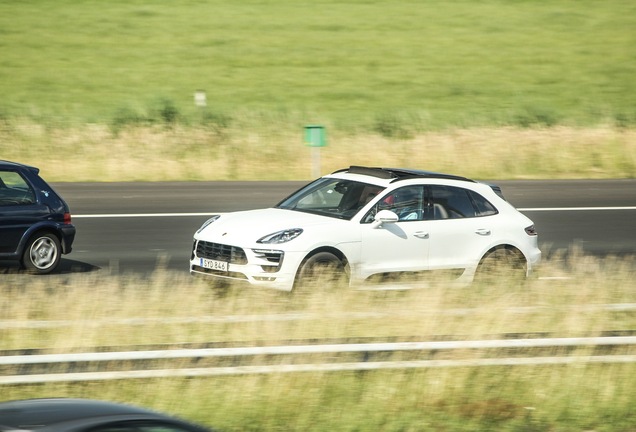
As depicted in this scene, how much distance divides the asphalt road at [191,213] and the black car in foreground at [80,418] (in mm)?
9666

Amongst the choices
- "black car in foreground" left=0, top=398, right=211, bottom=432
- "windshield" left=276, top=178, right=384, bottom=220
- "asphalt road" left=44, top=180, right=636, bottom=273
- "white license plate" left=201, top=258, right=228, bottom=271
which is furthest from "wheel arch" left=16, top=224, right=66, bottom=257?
"black car in foreground" left=0, top=398, right=211, bottom=432

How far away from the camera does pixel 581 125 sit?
3161 cm

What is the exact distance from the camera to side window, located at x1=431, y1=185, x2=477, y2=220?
1242 cm

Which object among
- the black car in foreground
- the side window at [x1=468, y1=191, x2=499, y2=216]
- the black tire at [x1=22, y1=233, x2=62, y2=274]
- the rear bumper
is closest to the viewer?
the black car in foreground

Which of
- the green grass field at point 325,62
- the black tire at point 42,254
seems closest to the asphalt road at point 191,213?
the black tire at point 42,254

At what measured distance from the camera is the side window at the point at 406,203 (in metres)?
12.2

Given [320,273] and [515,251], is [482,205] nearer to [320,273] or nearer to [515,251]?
[515,251]

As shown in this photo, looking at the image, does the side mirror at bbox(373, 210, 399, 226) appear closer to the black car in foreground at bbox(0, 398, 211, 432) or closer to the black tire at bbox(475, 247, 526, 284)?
the black tire at bbox(475, 247, 526, 284)

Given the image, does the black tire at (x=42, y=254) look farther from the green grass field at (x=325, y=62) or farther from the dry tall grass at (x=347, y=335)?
the green grass field at (x=325, y=62)

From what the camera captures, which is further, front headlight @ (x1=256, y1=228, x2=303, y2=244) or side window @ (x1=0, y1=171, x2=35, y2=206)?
side window @ (x1=0, y1=171, x2=35, y2=206)

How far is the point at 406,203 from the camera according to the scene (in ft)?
40.5

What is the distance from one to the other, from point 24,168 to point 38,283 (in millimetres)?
1713

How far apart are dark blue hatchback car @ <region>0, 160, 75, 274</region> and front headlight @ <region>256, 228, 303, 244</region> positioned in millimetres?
3405

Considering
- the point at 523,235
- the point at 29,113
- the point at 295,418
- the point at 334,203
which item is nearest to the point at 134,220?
the point at 334,203
